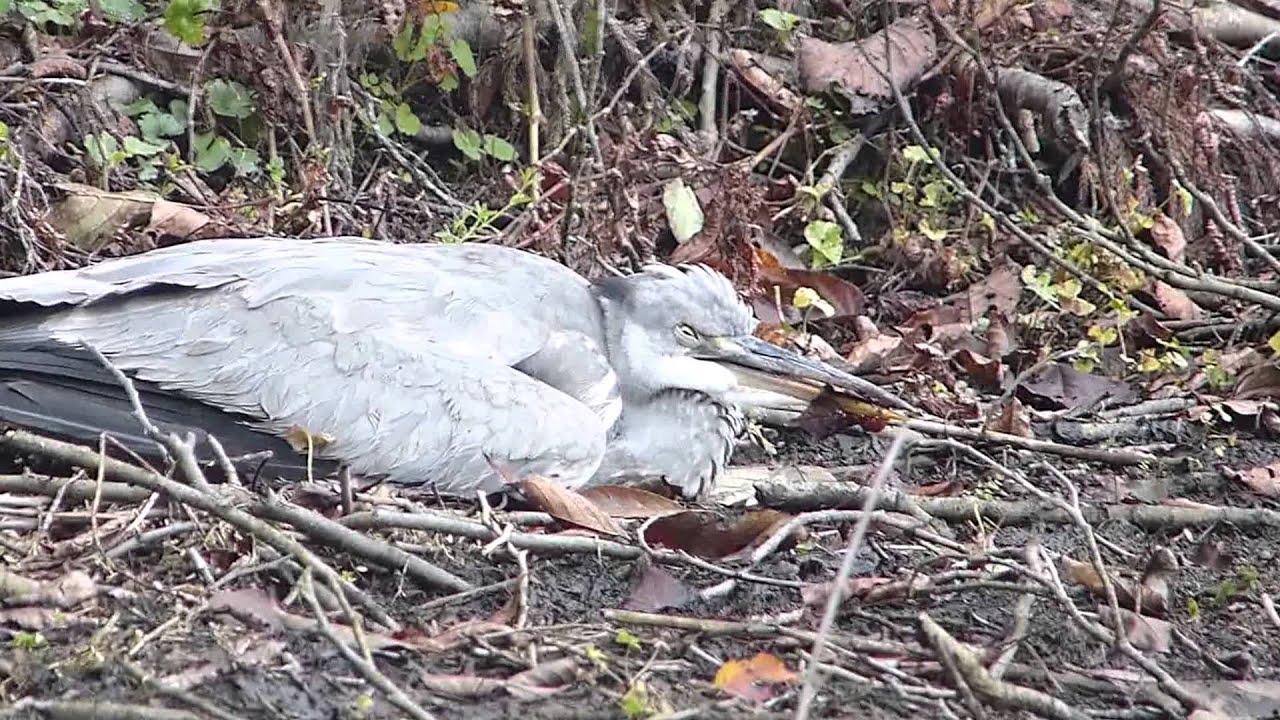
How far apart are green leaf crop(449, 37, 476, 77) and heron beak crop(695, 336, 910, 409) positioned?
225 centimetres

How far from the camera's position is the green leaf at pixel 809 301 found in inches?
230

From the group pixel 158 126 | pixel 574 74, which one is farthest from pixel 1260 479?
pixel 158 126

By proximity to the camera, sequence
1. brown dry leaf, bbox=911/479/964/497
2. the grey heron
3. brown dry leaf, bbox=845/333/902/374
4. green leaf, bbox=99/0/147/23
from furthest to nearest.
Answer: green leaf, bbox=99/0/147/23, brown dry leaf, bbox=845/333/902/374, brown dry leaf, bbox=911/479/964/497, the grey heron

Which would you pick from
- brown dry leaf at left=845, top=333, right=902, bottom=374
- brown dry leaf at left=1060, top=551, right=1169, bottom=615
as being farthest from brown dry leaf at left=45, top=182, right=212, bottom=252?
brown dry leaf at left=1060, top=551, right=1169, bottom=615

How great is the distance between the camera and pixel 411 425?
13.8 feet

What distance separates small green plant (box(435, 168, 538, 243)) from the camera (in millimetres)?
5953

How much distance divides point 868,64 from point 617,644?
4.61 metres

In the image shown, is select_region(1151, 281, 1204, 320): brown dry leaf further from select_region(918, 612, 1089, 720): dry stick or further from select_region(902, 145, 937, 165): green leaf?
select_region(918, 612, 1089, 720): dry stick

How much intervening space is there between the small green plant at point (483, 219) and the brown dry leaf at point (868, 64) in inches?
59.9

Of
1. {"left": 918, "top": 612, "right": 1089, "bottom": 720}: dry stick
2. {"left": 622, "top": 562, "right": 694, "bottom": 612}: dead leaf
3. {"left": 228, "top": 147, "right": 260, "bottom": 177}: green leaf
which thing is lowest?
{"left": 228, "top": 147, "right": 260, "bottom": 177}: green leaf

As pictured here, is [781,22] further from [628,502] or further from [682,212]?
[628,502]

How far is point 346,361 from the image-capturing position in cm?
426

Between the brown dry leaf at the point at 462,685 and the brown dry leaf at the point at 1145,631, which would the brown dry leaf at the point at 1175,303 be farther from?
the brown dry leaf at the point at 462,685

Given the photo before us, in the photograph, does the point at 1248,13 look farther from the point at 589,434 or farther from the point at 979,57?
the point at 589,434
